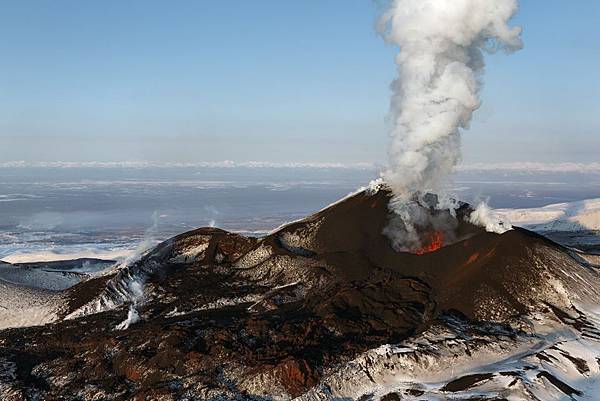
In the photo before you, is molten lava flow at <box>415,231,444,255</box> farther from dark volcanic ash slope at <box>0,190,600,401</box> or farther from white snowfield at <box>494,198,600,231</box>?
white snowfield at <box>494,198,600,231</box>

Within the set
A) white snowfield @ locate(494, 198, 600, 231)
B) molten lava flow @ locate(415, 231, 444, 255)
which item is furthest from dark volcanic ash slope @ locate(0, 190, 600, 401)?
white snowfield @ locate(494, 198, 600, 231)

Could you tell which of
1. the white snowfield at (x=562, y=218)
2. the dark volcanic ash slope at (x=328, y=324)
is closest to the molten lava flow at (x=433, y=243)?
the dark volcanic ash slope at (x=328, y=324)

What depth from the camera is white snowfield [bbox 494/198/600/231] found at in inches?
4646

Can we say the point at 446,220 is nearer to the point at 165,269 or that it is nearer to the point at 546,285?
the point at 546,285

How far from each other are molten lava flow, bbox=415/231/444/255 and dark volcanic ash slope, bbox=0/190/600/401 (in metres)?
1.16

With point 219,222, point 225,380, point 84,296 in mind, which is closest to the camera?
point 225,380

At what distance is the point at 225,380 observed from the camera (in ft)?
96.8

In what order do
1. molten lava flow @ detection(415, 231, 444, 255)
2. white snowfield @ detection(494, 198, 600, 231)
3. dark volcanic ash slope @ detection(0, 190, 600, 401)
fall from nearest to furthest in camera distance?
1. dark volcanic ash slope @ detection(0, 190, 600, 401)
2. molten lava flow @ detection(415, 231, 444, 255)
3. white snowfield @ detection(494, 198, 600, 231)

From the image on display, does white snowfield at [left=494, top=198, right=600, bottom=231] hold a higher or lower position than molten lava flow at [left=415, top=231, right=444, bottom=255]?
lower

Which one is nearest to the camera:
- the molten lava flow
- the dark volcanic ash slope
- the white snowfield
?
the dark volcanic ash slope

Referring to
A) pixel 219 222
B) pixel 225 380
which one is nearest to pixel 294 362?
pixel 225 380

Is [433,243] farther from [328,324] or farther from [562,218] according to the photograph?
[562,218]

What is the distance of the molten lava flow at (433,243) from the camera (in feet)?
157

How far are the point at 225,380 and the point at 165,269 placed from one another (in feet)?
73.6
